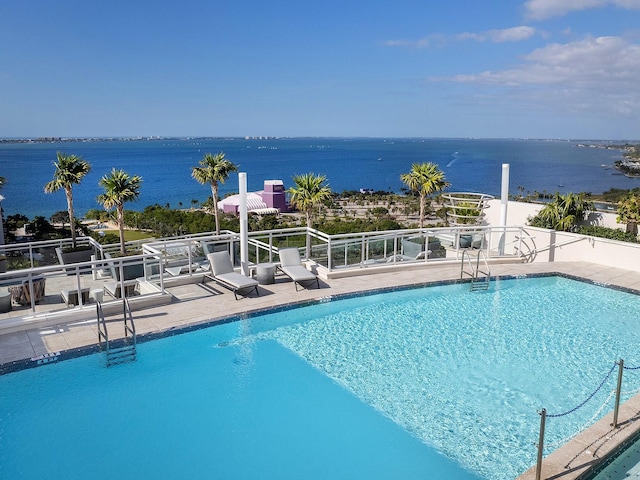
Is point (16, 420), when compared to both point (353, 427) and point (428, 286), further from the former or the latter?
point (428, 286)

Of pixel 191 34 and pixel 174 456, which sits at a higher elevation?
pixel 191 34

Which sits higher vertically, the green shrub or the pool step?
the green shrub

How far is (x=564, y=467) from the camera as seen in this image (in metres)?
4.98

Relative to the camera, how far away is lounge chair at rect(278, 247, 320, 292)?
36.4ft

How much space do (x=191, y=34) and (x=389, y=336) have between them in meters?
83.2

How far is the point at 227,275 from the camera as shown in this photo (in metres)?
10.9

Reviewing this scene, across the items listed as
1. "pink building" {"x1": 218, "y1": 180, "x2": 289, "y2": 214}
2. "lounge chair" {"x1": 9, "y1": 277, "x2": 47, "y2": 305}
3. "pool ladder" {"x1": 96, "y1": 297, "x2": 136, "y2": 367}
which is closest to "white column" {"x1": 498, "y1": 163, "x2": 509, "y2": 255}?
"pool ladder" {"x1": 96, "y1": 297, "x2": 136, "y2": 367}

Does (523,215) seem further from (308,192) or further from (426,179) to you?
(308,192)

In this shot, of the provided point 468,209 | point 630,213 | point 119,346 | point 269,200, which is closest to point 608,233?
point 630,213

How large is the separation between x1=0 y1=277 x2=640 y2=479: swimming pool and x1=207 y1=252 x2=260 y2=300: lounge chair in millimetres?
1036

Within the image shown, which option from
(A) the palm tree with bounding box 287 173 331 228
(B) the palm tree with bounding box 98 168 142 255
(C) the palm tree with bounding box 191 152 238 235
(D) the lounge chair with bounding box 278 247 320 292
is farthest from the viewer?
(C) the palm tree with bounding box 191 152 238 235

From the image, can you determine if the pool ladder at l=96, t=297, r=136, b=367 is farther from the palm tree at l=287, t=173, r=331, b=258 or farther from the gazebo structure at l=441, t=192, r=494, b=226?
the gazebo structure at l=441, t=192, r=494, b=226

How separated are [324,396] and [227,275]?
4.52 metres

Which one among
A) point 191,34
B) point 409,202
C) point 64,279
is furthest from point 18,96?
point 64,279
